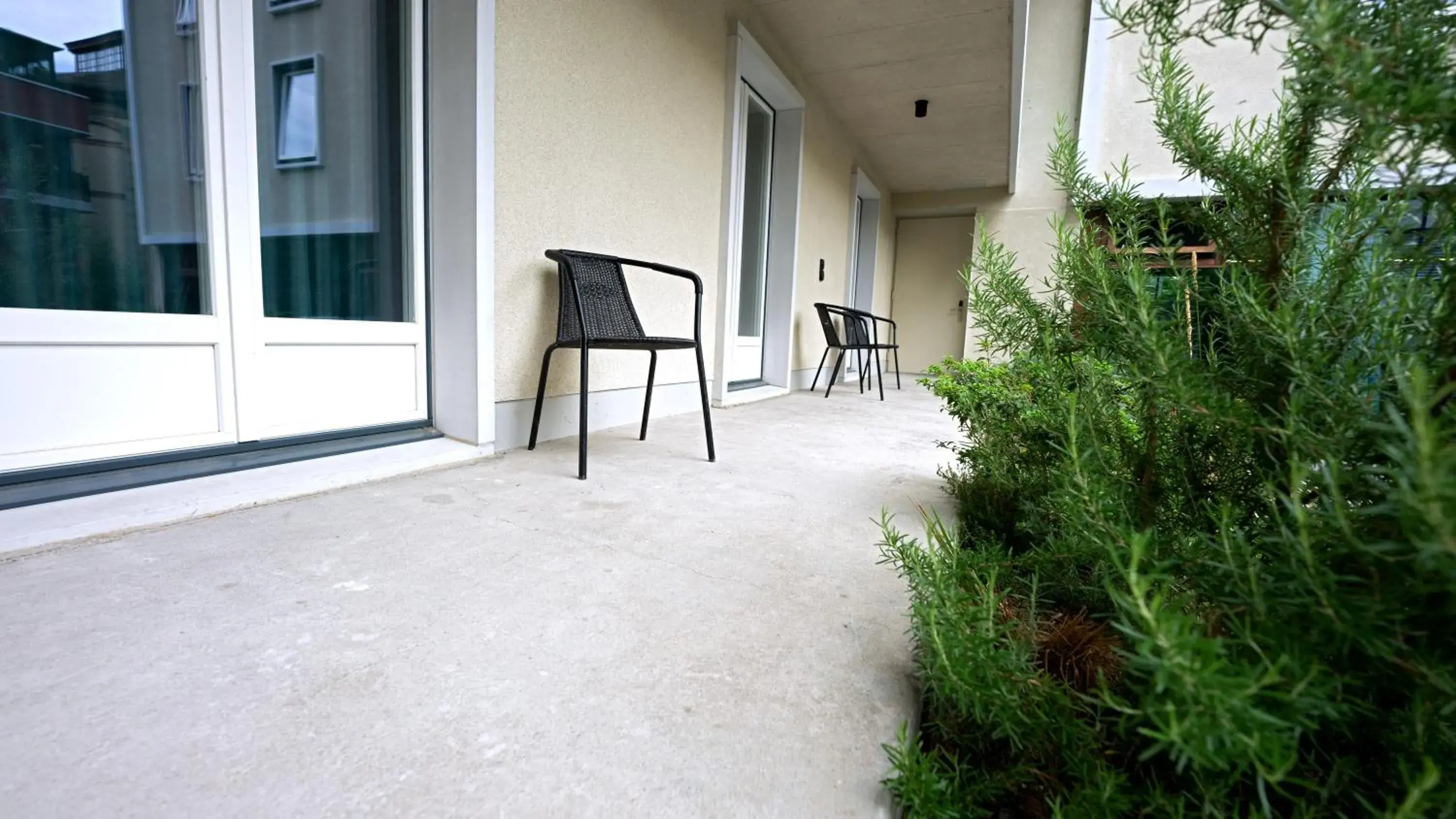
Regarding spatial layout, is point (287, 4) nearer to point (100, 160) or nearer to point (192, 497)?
point (100, 160)

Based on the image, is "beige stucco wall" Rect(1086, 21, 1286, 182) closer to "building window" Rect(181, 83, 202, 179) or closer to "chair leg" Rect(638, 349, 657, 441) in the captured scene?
"chair leg" Rect(638, 349, 657, 441)

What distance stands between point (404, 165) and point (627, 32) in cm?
118

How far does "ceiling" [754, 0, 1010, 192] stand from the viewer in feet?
12.2

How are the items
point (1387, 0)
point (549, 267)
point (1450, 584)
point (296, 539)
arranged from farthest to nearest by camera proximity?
1. point (549, 267)
2. point (296, 539)
3. point (1387, 0)
4. point (1450, 584)

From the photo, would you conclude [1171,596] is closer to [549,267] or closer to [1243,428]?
[1243,428]

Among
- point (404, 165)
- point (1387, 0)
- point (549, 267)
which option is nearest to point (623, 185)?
point (549, 267)

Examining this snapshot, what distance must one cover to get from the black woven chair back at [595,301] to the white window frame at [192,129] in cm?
91

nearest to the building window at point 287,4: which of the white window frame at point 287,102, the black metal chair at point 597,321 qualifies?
the white window frame at point 287,102

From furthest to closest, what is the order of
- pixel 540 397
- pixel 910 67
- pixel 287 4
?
pixel 910 67, pixel 540 397, pixel 287 4

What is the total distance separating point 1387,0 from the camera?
504mm

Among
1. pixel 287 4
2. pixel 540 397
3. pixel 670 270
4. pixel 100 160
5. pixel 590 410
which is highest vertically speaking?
pixel 287 4

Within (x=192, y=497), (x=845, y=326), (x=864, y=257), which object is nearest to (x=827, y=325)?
(x=845, y=326)

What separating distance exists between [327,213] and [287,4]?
0.55 metres

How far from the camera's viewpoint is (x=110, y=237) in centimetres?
140
